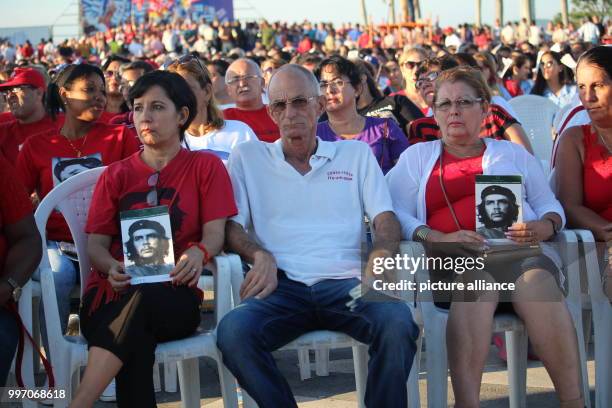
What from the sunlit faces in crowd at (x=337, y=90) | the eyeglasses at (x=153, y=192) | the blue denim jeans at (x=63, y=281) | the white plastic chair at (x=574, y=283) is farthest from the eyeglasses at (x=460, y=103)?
the blue denim jeans at (x=63, y=281)

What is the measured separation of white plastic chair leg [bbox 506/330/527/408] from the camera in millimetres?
4273

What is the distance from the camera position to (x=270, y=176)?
13.9 ft

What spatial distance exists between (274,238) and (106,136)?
1.50m

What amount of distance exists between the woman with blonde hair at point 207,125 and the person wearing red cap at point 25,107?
1.01 m

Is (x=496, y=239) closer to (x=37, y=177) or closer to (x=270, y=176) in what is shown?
(x=270, y=176)

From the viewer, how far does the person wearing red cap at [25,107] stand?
246 inches

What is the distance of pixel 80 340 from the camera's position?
3.85 metres

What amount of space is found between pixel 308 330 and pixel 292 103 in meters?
1.00

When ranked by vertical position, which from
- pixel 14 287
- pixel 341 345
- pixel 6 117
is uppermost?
pixel 6 117

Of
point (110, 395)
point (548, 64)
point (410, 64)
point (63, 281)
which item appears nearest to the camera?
point (63, 281)

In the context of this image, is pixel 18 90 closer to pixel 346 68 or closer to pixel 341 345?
pixel 346 68

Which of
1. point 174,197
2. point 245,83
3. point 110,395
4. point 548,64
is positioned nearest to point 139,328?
point 174,197

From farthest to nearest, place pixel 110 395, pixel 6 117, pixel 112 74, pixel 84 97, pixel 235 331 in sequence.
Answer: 1. pixel 112 74
2. pixel 6 117
3. pixel 84 97
4. pixel 110 395
5. pixel 235 331

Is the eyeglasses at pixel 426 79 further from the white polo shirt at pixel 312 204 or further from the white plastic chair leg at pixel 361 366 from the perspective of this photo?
the white plastic chair leg at pixel 361 366
